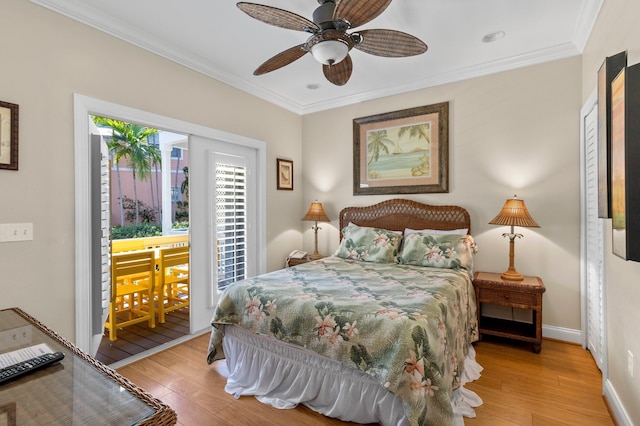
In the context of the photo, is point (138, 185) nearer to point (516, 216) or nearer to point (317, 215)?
point (317, 215)

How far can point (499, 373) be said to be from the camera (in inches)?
Answer: 98.0

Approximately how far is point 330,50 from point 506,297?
104 inches

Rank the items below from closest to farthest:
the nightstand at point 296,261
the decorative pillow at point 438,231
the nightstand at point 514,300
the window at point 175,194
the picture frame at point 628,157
→ 1. the picture frame at point 628,157
2. the nightstand at point 514,300
3. the decorative pillow at point 438,231
4. the nightstand at point 296,261
5. the window at point 175,194

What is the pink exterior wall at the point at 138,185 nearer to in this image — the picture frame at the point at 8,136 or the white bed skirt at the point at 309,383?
the picture frame at the point at 8,136

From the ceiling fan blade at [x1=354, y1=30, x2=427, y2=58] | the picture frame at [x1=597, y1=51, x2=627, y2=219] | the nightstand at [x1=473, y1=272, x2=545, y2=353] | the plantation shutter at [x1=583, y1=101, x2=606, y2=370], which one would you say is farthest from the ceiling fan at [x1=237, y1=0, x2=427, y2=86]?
the nightstand at [x1=473, y1=272, x2=545, y2=353]

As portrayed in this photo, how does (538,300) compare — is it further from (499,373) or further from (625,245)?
(625,245)

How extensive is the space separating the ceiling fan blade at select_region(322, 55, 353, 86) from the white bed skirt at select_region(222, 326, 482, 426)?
2.08 meters

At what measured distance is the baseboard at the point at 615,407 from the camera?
1781 millimetres

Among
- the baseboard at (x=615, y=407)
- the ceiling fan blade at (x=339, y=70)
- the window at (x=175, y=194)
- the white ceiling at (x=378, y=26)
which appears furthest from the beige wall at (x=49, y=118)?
the window at (x=175, y=194)

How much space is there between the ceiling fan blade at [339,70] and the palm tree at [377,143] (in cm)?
154

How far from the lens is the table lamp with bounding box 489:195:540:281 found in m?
2.88

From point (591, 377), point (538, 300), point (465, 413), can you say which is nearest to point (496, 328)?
point (538, 300)

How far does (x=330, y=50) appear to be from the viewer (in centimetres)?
204

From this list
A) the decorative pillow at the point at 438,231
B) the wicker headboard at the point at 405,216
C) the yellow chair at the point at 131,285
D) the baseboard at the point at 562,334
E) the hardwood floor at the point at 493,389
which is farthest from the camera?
the wicker headboard at the point at 405,216
